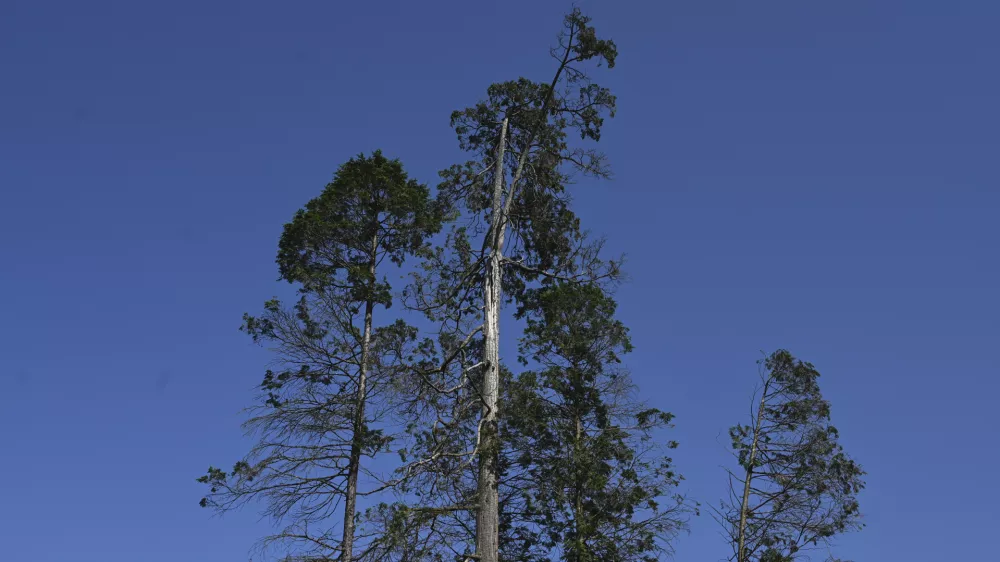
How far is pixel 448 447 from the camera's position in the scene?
58.9 ft

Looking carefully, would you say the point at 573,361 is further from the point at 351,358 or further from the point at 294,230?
the point at 294,230

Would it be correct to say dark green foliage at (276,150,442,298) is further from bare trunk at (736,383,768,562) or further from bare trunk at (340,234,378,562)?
bare trunk at (736,383,768,562)

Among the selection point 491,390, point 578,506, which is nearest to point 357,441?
point 491,390

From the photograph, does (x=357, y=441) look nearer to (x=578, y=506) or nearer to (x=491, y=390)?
(x=491, y=390)

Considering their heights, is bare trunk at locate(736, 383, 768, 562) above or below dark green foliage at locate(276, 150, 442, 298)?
below

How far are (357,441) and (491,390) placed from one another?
8.62 ft

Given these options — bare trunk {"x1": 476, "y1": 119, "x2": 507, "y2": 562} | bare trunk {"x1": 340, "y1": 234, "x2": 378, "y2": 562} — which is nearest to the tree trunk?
bare trunk {"x1": 476, "y1": 119, "x2": 507, "y2": 562}

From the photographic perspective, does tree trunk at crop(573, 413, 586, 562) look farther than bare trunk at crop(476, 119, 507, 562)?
Yes

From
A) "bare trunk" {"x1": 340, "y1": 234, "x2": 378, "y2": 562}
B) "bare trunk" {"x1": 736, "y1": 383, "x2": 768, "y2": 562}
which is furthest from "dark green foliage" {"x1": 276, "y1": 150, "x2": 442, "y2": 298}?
"bare trunk" {"x1": 736, "y1": 383, "x2": 768, "y2": 562}

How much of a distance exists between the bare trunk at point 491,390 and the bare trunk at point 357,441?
7.49ft

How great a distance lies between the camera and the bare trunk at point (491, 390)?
649 inches

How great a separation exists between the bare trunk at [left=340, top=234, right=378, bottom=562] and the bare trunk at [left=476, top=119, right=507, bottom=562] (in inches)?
89.9

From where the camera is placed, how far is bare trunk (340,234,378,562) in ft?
55.9

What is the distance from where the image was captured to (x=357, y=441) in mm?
17922
